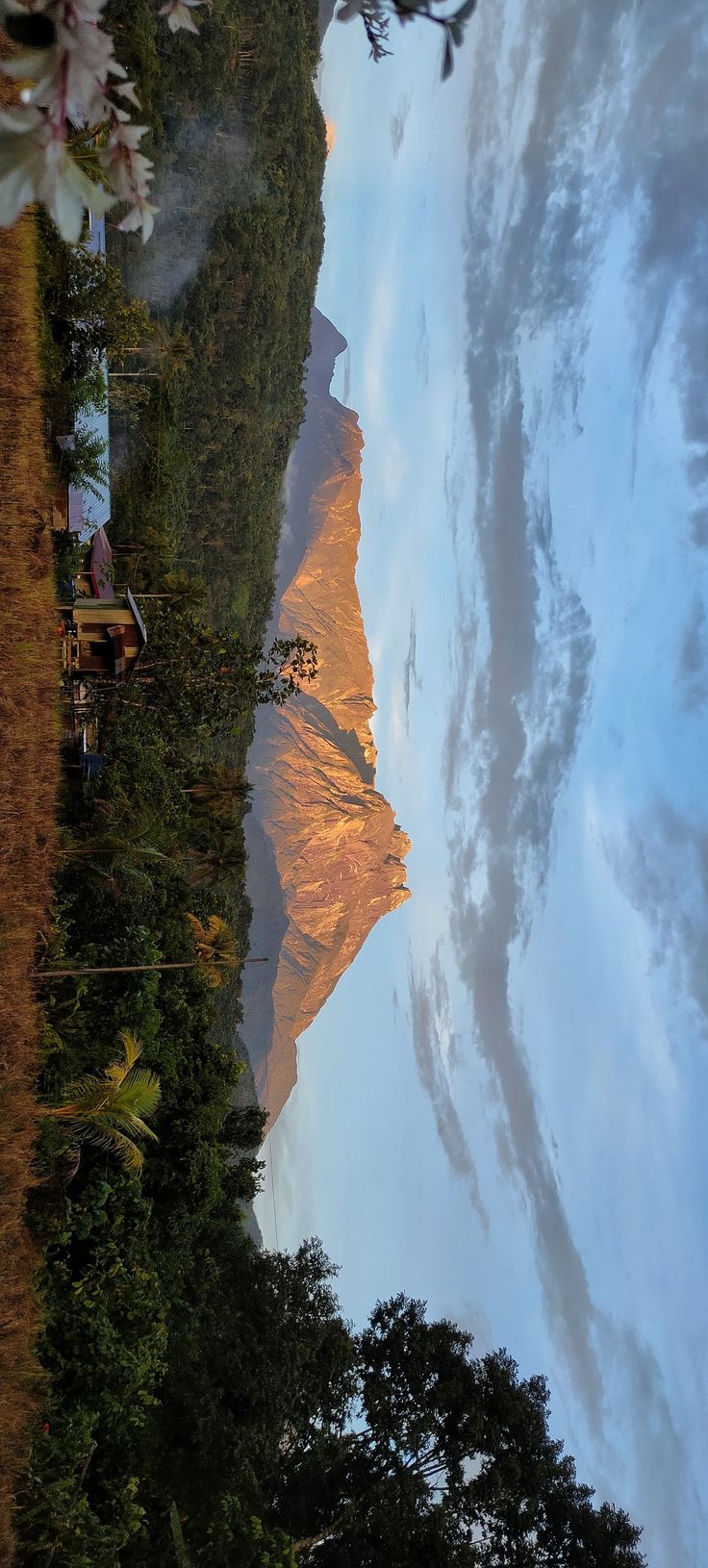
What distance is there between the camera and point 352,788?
104 metres

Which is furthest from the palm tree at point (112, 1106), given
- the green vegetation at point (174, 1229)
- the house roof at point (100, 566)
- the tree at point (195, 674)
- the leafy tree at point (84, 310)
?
the leafy tree at point (84, 310)

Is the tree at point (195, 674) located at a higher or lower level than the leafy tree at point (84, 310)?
lower

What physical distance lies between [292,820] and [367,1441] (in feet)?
268

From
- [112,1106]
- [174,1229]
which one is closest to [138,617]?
[112,1106]

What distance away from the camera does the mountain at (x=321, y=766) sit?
3878 inches

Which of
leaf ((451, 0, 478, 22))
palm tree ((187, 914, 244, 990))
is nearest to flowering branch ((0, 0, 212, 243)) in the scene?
leaf ((451, 0, 478, 22))

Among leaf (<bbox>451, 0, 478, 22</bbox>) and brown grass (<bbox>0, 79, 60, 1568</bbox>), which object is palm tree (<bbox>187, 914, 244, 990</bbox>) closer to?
brown grass (<bbox>0, 79, 60, 1568</bbox>)

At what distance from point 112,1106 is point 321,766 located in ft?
301

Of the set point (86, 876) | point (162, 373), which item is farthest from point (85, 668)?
point (162, 373)

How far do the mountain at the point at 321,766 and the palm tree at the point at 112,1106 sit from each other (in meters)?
76.6

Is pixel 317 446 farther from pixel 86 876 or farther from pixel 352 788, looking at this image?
pixel 86 876

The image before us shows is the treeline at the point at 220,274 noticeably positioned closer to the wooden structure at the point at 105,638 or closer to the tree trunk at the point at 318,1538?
the wooden structure at the point at 105,638

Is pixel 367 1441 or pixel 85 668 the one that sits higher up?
pixel 85 668

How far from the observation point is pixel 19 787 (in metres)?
10.9
